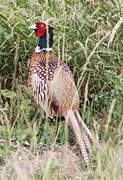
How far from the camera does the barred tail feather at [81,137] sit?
4914 millimetres

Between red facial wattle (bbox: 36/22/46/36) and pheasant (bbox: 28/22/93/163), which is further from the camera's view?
red facial wattle (bbox: 36/22/46/36)

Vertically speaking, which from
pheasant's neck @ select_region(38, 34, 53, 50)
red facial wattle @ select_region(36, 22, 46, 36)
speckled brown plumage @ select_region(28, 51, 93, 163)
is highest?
red facial wattle @ select_region(36, 22, 46, 36)

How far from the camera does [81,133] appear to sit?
520 centimetres

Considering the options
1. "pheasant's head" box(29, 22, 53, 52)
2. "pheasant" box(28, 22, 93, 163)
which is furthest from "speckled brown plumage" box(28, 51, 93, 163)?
"pheasant's head" box(29, 22, 53, 52)

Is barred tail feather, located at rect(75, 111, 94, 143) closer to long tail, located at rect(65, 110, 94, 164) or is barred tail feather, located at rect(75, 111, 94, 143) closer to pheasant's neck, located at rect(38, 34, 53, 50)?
long tail, located at rect(65, 110, 94, 164)

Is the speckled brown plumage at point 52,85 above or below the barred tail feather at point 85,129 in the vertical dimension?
above

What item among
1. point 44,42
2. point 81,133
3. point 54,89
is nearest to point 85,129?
point 81,133

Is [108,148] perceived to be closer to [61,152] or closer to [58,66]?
[61,152]

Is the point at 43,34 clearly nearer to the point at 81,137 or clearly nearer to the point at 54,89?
the point at 54,89

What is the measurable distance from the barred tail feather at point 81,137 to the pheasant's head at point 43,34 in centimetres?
79

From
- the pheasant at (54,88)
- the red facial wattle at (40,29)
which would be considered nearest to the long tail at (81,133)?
the pheasant at (54,88)

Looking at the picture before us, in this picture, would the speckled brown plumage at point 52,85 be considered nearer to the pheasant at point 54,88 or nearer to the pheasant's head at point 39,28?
the pheasant at point 54,88

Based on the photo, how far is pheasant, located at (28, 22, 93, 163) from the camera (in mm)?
5363

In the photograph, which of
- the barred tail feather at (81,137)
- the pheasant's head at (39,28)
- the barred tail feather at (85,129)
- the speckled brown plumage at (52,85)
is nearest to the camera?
the barred tail feather at (81,137)
